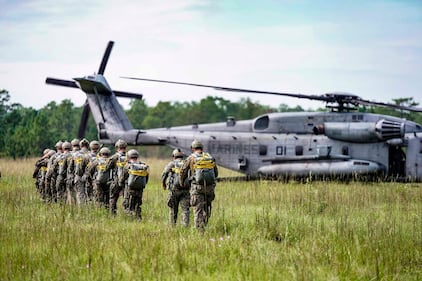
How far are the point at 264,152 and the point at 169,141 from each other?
3.54 metres

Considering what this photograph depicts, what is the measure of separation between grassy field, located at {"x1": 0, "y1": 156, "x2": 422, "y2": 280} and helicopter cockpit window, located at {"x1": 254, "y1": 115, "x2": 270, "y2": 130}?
8088mm

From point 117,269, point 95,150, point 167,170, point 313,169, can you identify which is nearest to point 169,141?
point 313,169

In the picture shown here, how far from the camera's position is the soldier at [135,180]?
35.6 ft

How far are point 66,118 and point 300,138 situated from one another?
40153 millimetres

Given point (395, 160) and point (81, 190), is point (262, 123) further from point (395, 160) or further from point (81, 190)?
point (81, 190)

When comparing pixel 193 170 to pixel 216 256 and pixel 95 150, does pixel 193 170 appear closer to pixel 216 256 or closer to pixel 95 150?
pixel 216 256

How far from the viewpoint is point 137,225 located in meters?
9.88

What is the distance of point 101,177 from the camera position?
12094mm

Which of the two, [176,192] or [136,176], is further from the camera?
[136,176]

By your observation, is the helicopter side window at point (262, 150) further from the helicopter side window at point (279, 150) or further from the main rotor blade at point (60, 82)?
the main rotor blade at point (60, 82)

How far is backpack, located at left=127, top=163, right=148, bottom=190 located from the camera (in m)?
10.8

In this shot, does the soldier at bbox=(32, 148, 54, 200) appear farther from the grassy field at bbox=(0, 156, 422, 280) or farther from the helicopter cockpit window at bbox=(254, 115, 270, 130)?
the helicopter cockpit window at bbox=(254, 115, 270, 130)

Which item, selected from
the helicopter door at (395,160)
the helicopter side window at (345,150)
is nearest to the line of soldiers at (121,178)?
the helicopter side window at (345,150)

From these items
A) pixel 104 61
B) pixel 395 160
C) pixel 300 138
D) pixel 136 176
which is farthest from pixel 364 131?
pixel 104 61
